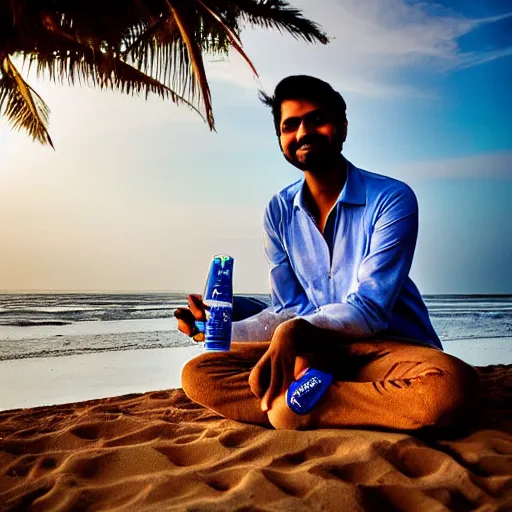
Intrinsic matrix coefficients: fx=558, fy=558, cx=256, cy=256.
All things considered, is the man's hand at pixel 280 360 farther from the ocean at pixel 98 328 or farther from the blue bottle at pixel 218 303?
the ocean at pixel 98 328

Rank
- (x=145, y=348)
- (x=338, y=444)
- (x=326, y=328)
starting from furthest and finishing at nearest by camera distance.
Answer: (x=145, y=348), (x=326, y=328), (x=338, y=444)

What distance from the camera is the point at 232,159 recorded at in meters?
5.69

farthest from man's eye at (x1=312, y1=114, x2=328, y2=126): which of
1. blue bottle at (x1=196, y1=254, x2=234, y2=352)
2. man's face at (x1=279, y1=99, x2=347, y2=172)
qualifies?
blue bottle at (x1=196, y1=254, x2=234, y2=352)

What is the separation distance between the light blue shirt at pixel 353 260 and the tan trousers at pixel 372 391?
13 cm

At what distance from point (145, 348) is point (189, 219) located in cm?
231

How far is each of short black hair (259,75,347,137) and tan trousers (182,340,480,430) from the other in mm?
911

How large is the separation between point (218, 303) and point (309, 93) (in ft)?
2.84

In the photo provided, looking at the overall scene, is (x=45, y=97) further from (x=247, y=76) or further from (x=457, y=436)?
(x=457, y=436)

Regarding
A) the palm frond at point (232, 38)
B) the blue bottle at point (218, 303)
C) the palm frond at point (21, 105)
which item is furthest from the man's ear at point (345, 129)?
the palm frond at point (21, 105)

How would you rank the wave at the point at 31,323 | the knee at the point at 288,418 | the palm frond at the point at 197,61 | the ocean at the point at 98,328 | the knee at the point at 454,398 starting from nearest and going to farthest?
the knee at the point at 454,398 → the knee at the point at 288,418 → the palm frond at the point at 197,61 → the ocean at the point at 98,328 → the wave at the point at 31,323

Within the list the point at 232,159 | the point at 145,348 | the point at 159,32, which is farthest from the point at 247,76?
the point at 145,348

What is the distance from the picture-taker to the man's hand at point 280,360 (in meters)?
1.76

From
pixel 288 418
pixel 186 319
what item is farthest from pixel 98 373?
pixel 288 418

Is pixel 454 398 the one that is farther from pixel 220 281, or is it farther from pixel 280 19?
pixel 280 19
